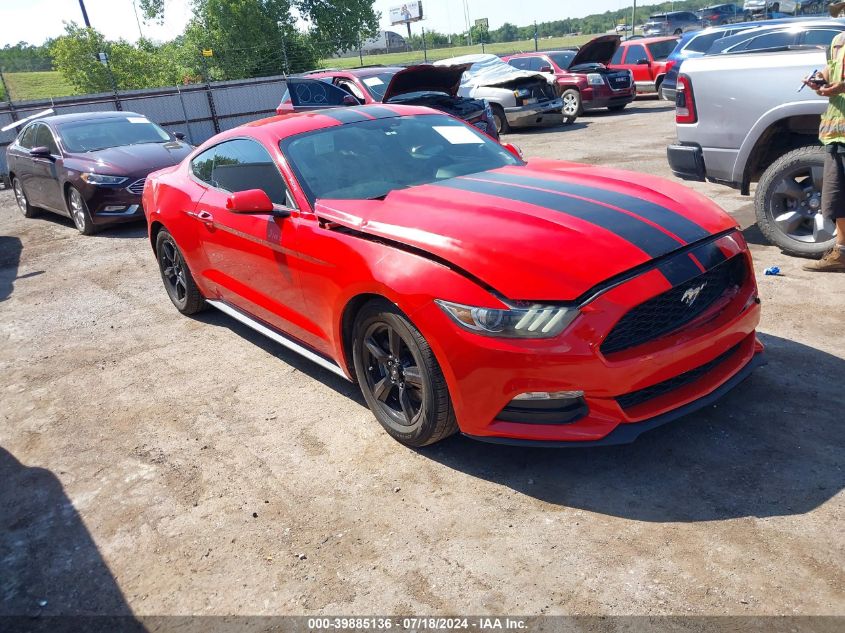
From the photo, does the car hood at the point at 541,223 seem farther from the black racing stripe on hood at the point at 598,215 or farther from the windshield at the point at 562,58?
the windshield at the point at 562,58

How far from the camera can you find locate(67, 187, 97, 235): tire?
9.37 m

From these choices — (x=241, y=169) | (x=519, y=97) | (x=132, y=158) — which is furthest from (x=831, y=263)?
(x=519, y=97)

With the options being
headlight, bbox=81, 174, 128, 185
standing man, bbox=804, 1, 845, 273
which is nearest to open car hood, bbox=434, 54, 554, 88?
headlight, bbox=81, 174, 128, 185

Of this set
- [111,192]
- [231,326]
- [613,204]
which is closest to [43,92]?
[111,192]

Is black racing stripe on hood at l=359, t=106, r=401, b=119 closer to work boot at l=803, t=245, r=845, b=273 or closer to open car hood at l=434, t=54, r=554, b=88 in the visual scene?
work boot at l=803, t=245, r=845, b=273

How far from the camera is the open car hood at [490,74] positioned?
14883 mm

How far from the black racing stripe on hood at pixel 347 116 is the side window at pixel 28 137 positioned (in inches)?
315

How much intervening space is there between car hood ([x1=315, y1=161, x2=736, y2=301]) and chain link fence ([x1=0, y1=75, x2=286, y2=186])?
55.9 feet

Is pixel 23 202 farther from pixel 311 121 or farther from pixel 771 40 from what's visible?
pixel 771 40

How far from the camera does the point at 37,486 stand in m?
3.61

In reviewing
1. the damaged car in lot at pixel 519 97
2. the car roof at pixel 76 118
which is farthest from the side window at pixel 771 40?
the car roof at pixel 76 118

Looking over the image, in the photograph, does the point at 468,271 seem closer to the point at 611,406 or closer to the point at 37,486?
the point at 611,406

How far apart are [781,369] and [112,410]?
4.04 metres

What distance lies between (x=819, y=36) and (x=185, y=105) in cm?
1802
